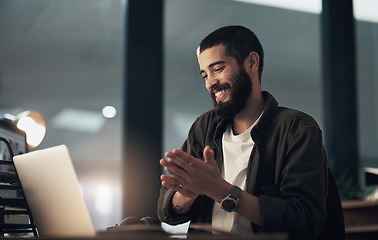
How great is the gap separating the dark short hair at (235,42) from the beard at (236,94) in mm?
58

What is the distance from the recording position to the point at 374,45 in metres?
4.40

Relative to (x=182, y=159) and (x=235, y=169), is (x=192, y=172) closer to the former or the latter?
(x=182, y=159)

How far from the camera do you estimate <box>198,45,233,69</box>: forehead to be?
163 centimetres

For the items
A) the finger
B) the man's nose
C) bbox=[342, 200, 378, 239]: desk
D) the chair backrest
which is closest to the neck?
the man's nose

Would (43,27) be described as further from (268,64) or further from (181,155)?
(181,155)

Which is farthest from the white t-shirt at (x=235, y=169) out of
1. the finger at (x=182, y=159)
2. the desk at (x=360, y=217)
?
the desk at (x=360, y=217)

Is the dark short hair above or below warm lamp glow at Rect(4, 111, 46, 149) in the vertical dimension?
above

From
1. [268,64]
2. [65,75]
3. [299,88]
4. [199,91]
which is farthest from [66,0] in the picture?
[299,88]

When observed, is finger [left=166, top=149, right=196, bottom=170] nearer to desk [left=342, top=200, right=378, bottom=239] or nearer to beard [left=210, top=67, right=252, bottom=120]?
beard [left=210, top=67, right=252, bottom=120]

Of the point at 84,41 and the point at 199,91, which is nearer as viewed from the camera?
the point at 84,41

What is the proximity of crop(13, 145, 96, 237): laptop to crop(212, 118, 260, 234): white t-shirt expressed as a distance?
23.9 inches

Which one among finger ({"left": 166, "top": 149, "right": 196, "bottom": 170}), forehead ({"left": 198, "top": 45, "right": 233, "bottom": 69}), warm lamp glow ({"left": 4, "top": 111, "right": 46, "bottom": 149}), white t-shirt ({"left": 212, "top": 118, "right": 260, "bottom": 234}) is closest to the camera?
finger ({"left": 166, "top": 149, "right": 196, "bottom": 170})

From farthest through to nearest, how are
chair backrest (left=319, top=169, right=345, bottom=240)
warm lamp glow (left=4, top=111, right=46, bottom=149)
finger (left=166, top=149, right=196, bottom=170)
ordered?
warm lamp glow (left=4, top=111, right=46, bottom=149) < chair backrest (left=319, top=169, right=345, bottom=240) < finger (left=166, top=149, right=196, bottom=170)

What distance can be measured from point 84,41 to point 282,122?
2.47 m
